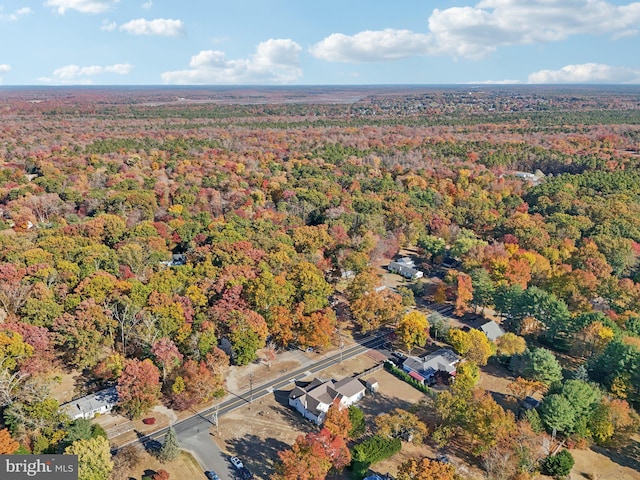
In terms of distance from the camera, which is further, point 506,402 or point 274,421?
point 506,402

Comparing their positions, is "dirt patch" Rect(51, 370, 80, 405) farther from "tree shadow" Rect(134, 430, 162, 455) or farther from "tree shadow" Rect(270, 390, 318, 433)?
"tree shadow" Rect(270, 390, 318, 433)

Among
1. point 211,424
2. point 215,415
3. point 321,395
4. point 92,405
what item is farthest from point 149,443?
point 321,395

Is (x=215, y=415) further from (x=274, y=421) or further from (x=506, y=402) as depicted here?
(x=506, y=402)

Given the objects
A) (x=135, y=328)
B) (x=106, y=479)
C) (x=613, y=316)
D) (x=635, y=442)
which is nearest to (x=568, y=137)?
(x=613, y=316)

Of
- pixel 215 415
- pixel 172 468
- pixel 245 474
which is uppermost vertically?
pixel 215 415

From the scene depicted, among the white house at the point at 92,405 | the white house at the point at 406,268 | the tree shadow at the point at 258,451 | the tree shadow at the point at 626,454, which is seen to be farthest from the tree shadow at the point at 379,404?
the white house at the point at 406,268

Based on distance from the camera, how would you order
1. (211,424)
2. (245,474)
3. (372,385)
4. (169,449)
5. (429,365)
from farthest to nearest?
(429,365)
(372,385)
(211,424)
(169,449)
(245,474)

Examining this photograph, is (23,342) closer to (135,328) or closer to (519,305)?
(135,328)
